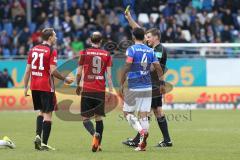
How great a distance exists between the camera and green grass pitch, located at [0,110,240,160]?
13125mm

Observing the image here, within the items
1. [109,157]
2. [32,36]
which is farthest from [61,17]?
[109,157]

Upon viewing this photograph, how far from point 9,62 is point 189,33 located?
837cm

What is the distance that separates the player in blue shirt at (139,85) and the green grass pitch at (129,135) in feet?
1.82

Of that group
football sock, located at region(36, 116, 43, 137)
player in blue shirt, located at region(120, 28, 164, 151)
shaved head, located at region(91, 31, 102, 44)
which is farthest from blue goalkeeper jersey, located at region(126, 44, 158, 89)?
football sock, located at region(36, 116, 43, 137)

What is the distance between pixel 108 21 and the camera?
32719 mm

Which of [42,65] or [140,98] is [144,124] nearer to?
[140,98]

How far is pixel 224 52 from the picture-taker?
30.5 m

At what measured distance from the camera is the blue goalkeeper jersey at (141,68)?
1396 cm

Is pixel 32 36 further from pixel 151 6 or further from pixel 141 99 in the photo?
pixel 141 99

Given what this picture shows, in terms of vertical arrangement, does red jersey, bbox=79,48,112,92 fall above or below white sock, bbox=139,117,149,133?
above

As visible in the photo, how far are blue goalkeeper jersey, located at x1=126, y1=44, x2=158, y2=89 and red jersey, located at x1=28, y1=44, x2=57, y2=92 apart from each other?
1508 millimetres

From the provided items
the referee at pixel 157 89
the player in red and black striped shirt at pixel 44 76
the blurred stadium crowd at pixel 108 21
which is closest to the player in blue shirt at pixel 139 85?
the referee at pixel 157 89

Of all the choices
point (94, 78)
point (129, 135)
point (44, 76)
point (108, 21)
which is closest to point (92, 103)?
point (94, 78)

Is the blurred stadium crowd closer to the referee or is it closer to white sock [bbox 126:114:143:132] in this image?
the referee
